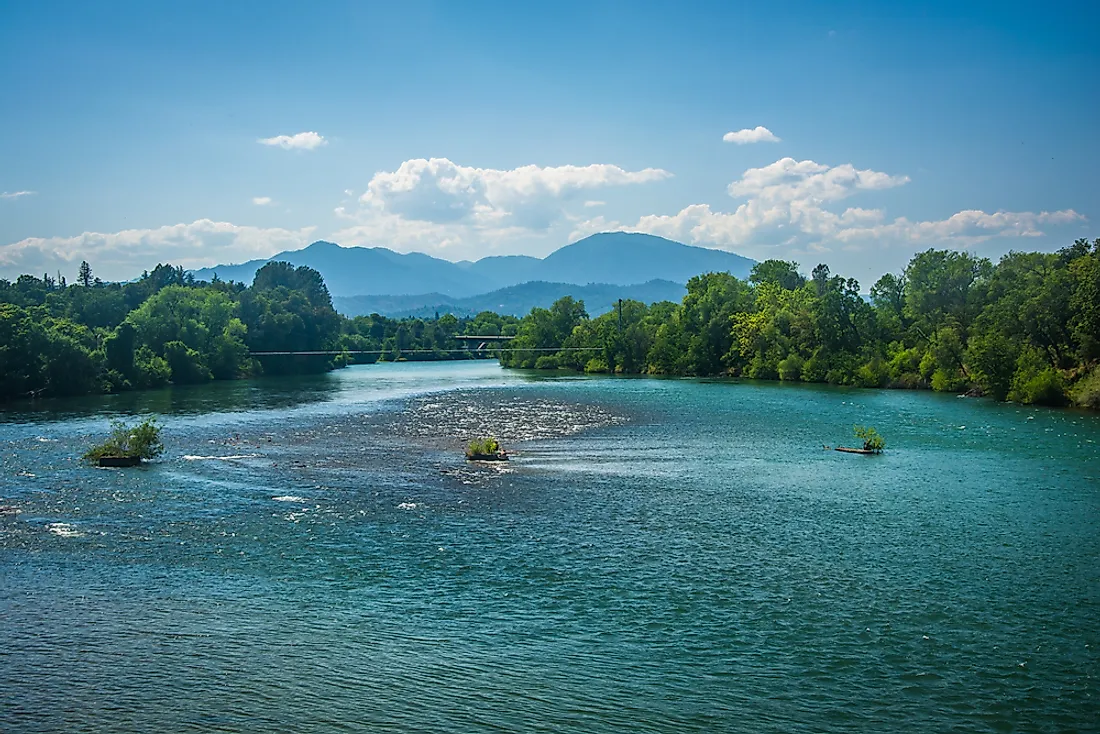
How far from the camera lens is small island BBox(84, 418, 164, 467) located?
4869 cm

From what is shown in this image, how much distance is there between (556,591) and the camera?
2533 centimetres

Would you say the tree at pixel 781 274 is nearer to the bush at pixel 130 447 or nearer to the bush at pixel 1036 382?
the bush at pixel 1036 382

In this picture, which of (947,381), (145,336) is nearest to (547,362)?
(145,336)

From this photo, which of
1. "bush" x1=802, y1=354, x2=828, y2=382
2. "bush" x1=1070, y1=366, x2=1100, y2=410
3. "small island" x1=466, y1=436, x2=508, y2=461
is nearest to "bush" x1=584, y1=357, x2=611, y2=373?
"bush" x1=802, y1=354, x2=828, y2=382

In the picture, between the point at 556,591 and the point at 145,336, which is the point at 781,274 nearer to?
the point at 145,336

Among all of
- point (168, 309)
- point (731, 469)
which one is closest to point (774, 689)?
point (731, 469)

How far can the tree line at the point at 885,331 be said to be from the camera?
7962cm

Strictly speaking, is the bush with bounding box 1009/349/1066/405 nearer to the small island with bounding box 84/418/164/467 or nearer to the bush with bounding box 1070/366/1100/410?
the bush with bounding box 1070/366/1100/410

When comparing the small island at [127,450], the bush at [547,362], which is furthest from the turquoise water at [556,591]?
the bush at [547,362]

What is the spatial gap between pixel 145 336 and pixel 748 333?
87.8m

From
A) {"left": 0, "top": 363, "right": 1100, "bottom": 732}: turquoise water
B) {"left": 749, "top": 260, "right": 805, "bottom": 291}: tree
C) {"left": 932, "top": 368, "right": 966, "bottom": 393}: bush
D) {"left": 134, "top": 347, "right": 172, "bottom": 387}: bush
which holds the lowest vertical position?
{"left": 0, "top": 363, "right": 1100, "bottom": 732}: turquoise water

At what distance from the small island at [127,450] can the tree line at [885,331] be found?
7137cm

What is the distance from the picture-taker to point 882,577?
26.7 metres

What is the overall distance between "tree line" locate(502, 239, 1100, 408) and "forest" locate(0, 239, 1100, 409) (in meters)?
0.20
